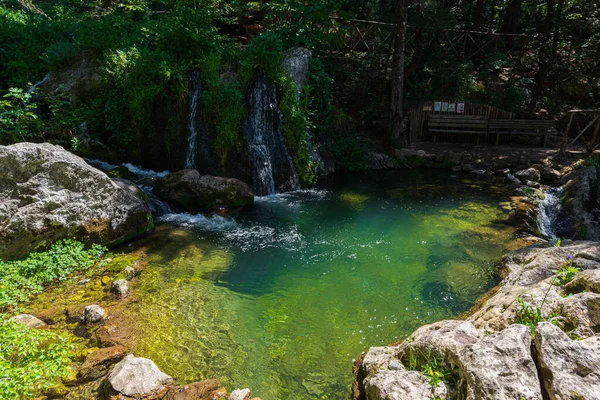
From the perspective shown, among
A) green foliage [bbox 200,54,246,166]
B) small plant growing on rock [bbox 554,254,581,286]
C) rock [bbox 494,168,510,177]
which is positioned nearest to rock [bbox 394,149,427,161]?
rock [bbox 494,168,510,177]

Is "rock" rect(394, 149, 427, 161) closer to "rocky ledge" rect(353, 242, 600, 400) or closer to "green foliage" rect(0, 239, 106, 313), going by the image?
"rocky ledge" rect(353, 242, 600, 400)

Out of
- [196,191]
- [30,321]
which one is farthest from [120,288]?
[196,191]

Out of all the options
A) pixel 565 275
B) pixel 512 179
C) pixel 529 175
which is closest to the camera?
pixel 565 275

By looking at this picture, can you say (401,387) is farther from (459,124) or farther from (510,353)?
(459,124)

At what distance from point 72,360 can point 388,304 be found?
457 cm

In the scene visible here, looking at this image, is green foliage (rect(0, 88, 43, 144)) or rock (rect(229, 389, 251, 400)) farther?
green foliage (rect(0, 88, 43, 144))

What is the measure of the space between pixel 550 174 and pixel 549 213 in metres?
3.93

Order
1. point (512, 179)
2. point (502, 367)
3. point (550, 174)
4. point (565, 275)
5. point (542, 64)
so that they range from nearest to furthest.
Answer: point (502, 367) < point (565, 275) < point (550, 174) < point (512, 179) < point (542, 64)

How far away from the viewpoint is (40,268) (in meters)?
6.29

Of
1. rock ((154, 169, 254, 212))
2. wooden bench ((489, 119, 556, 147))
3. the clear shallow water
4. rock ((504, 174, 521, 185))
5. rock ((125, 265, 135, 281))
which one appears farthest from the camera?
wooden bench ((489, 119, 556, 147))

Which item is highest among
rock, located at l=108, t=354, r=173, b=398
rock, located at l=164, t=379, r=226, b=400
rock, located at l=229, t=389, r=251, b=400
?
rock, located at l=108, t=354, r=173, b=398

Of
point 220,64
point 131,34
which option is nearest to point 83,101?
point 131,34

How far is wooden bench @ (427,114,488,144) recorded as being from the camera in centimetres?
1731

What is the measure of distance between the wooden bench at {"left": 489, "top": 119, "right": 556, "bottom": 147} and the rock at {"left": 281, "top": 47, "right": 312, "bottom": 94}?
955 centimetres
